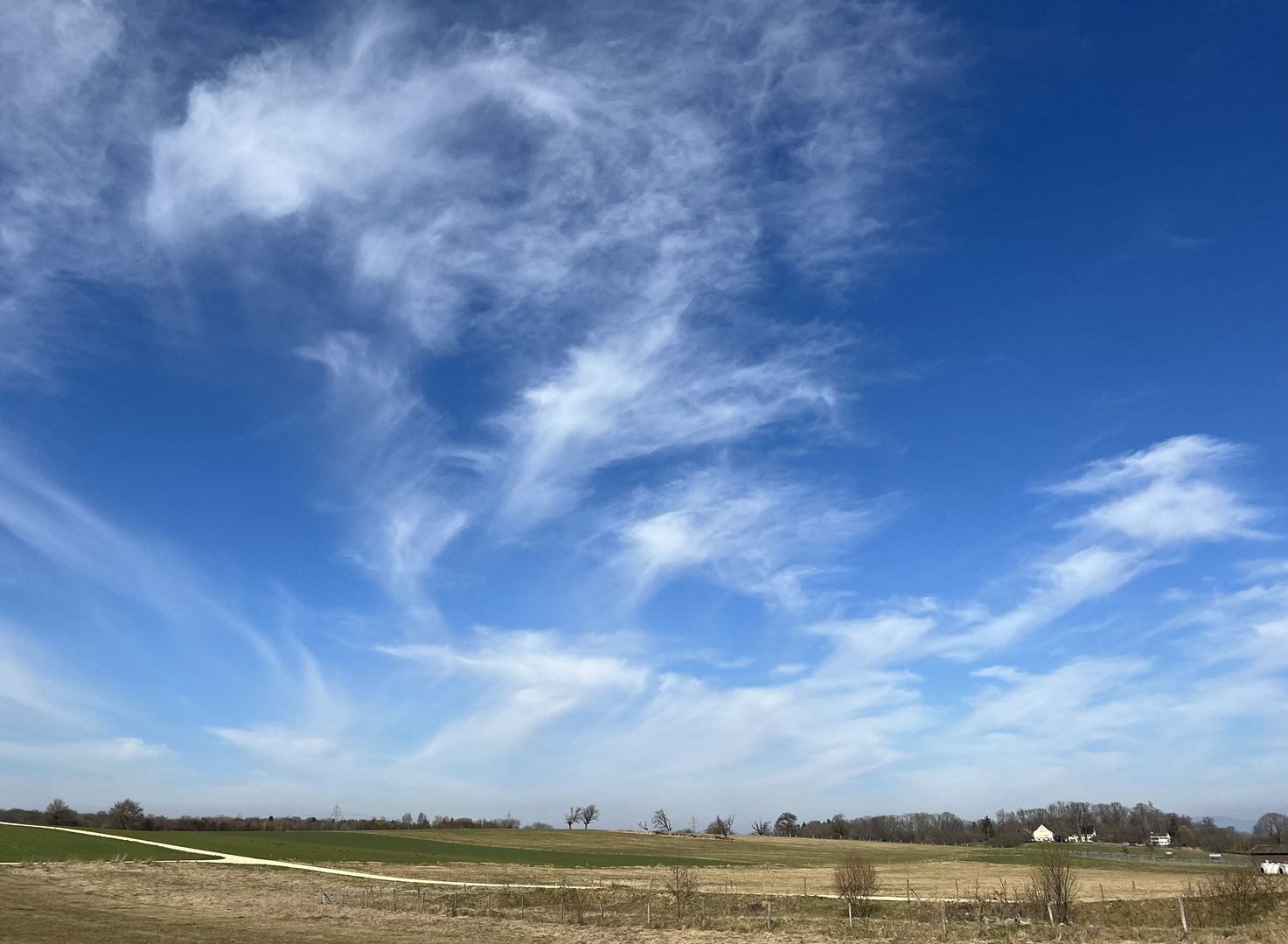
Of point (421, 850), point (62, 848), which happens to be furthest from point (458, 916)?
point (421, 850)

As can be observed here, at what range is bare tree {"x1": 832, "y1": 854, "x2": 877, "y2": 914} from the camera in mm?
63750

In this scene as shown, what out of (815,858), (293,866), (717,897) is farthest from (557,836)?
(717,897)

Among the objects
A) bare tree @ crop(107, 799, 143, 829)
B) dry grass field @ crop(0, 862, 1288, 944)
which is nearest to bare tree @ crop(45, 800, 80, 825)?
bare tree @ crop(107, 799, 143, 829)

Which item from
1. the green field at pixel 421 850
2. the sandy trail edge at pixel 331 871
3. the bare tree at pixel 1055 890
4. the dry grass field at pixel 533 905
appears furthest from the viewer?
the green field at pixel 421 850

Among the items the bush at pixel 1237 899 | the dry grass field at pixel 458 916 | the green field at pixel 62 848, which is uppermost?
the bush at pixel 1237 899

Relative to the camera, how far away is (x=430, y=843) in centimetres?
13825

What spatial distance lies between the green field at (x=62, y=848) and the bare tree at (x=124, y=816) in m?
39.7

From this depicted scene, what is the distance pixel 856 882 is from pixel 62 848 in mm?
87840

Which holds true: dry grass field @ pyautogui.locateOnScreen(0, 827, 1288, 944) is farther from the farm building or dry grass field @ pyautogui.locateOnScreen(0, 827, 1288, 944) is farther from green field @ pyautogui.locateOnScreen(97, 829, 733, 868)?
the farm building

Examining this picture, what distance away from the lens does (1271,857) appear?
133 m

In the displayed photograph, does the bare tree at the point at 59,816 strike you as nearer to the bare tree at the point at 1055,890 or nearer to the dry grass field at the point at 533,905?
the dry grass field at the point at 533,905

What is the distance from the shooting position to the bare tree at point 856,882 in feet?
209

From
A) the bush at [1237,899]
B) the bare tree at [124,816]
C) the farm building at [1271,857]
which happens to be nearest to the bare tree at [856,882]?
the bush at [1237,899]

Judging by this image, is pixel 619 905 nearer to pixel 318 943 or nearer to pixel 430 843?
pixel 318 943
